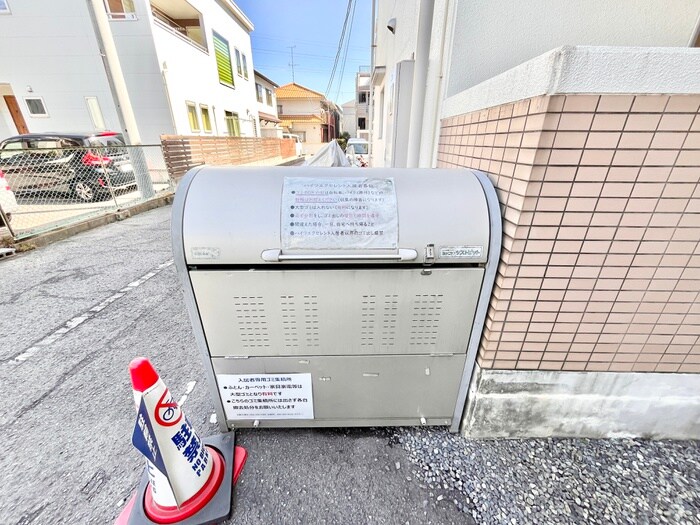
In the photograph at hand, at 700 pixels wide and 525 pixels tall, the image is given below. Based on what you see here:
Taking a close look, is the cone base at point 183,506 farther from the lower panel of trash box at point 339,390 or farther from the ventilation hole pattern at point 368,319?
the ventilation hole pattern at point 368,319

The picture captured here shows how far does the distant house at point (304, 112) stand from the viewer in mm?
34594

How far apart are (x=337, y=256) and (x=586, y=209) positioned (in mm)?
1124

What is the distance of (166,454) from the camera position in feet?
4.39

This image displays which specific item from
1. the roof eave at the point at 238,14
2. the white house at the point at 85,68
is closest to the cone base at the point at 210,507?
the white house at the point at 85,68

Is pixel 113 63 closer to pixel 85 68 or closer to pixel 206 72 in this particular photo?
pixel 85 68

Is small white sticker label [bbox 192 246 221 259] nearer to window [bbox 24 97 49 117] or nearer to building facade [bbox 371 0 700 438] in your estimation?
building facade [bbox 371 0 700 438]

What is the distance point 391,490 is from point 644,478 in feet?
4.40

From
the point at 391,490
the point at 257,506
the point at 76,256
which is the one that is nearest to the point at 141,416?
the point at 257,506

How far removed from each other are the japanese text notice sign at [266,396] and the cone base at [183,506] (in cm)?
32

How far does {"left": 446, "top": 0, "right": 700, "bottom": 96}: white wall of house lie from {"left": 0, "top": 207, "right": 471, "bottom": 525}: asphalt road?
2670mm

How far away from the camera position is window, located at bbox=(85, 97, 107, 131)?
9.34 meters

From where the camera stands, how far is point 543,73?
3.84 feet

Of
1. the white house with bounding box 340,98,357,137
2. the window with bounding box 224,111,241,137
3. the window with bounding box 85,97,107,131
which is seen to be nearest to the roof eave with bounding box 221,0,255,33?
the window with bounding box 224,111,241,137

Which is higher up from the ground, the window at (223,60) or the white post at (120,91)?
the window at (223,60)
